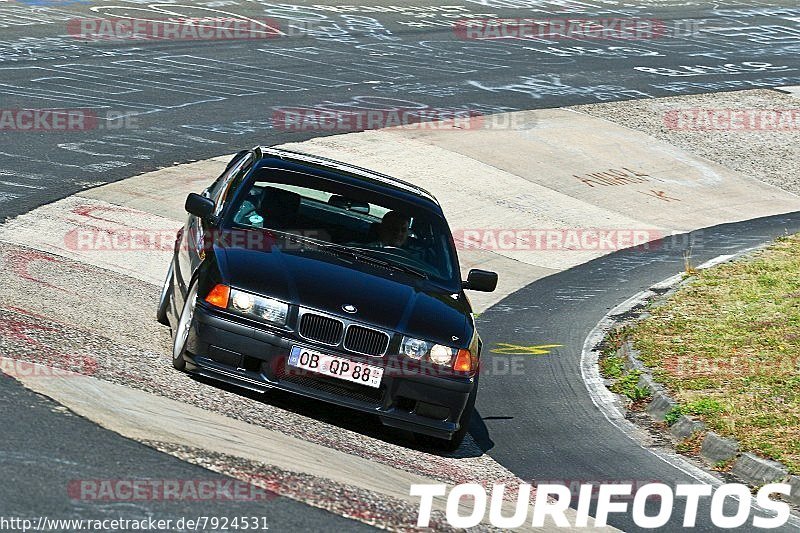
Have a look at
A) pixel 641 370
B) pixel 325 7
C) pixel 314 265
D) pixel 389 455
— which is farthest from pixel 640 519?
pixel 325 7

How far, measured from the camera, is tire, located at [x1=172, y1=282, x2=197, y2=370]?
8.22m

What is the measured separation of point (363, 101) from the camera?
2447 cm

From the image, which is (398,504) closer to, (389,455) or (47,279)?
(389,455)

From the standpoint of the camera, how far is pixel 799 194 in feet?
77.6

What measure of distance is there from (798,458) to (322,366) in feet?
A: 11.4

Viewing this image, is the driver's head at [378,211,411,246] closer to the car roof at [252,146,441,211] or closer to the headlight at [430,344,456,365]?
the car roof at [252,146,441,211]

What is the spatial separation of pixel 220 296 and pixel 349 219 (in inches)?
62.9

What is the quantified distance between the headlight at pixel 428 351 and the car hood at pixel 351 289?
0.04 meters
